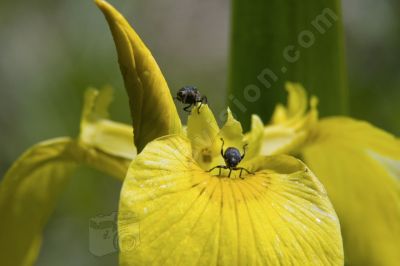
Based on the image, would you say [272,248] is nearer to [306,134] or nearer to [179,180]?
[179,180]

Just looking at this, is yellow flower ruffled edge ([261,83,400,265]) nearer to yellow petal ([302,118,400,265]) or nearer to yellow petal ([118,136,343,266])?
yellow petal ([302,118,400,265])

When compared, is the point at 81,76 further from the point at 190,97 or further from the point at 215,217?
the point at 215,217

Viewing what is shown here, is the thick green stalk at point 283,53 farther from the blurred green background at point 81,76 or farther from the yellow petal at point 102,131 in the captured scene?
the blurred green background at point 81,76

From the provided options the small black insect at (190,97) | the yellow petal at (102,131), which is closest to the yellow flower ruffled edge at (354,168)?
the yellow petal at (102,131)

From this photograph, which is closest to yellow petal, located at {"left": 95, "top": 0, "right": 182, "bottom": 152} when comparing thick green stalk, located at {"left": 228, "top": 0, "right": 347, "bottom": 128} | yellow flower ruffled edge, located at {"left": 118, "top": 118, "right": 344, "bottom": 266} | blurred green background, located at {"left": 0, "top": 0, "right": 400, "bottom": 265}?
yellow flower ruffled edge, located at {"left": 118, "top": 118, "right": 344, "bottom": 266}

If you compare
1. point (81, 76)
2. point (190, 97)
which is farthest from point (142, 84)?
point (81, 76)

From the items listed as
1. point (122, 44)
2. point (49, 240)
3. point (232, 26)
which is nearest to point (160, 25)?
point (49, 240)
